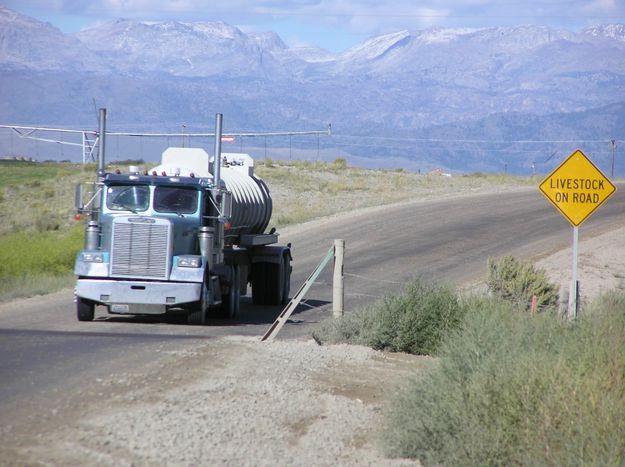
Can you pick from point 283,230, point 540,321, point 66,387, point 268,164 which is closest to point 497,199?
point 283,230

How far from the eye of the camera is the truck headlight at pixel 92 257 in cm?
1977

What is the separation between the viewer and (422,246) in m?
37.8

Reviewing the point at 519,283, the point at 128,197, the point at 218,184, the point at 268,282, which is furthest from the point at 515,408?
the point at 268,282

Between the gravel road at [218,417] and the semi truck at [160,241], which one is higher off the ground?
the semi truck at [160,241]

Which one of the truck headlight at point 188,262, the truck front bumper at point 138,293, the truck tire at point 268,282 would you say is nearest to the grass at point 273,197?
the truck tire at point 268,282

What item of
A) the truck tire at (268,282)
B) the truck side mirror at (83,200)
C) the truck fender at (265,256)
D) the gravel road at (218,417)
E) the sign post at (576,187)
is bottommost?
the gravel road at (218,417)

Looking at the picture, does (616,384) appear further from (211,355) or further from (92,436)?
(211,355)

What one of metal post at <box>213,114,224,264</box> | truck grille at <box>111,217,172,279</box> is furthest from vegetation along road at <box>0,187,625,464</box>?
metal post at <box>213,114,224,264</box>

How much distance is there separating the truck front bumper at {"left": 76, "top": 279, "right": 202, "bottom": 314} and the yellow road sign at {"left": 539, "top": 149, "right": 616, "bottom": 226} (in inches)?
260

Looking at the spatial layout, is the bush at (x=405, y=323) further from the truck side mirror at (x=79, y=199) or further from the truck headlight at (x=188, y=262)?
the truck side mirror at (x=79, y=199)

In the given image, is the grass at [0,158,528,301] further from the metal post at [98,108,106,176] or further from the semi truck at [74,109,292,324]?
the semi truck at [74,109,292,324]

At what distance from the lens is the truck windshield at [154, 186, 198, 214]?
20531 millimetres

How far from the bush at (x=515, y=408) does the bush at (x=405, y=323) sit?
5213 mm

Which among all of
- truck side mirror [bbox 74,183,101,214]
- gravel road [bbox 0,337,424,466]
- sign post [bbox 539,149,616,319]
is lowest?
gravel road [bbox 0,337,424,466]
